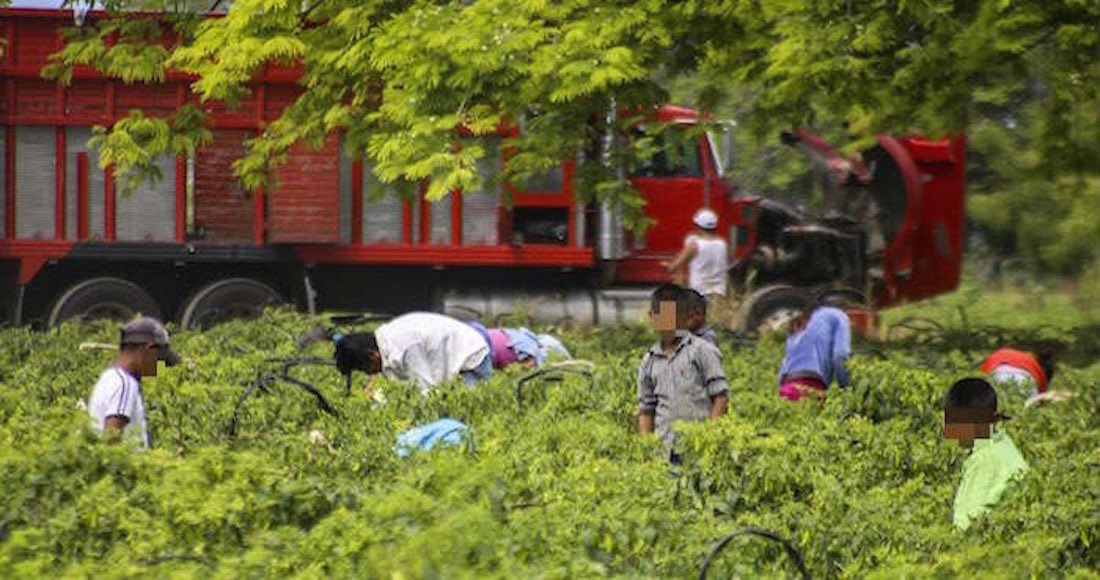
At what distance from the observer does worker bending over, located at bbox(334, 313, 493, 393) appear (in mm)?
14406

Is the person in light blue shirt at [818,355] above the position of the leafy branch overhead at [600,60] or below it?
below

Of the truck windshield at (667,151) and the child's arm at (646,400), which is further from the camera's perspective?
the truck windshield at (667,151)

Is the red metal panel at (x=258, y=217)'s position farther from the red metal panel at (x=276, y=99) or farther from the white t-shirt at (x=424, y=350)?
the white t-shirt at (x=424, y=350)

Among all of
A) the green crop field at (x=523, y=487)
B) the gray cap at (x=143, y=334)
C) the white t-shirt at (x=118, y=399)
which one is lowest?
the green crop field at (x=523, y=487)

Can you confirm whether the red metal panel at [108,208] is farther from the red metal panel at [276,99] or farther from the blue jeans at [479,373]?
the blue jeans at [479,373]

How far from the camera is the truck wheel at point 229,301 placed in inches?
1047

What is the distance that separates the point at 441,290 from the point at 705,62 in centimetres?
682

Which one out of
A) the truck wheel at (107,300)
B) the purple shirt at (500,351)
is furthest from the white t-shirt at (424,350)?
the truck wheel at (107,300)

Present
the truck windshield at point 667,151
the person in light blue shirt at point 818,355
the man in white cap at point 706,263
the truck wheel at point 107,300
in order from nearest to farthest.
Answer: the person in light blue shirt at point 818,355 < the truck windshield at point 667,151 < the man in white cap at point 706,263 < the truck wheel at point 107,300

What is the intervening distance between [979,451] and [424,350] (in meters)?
5.77

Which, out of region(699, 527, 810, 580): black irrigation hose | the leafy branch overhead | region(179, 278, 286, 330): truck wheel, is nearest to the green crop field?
region(699, 527, 810, 580): black irrigation hose

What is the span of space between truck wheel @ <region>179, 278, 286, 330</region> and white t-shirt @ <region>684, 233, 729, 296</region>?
4.91 meters

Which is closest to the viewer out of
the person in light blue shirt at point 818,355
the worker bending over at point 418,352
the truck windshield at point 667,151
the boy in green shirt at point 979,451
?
the boy in green shirt at point 979,451

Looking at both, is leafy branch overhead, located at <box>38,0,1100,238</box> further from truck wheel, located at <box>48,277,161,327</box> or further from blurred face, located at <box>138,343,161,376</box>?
blurred face, located at <box>138,343,161,376</box>
